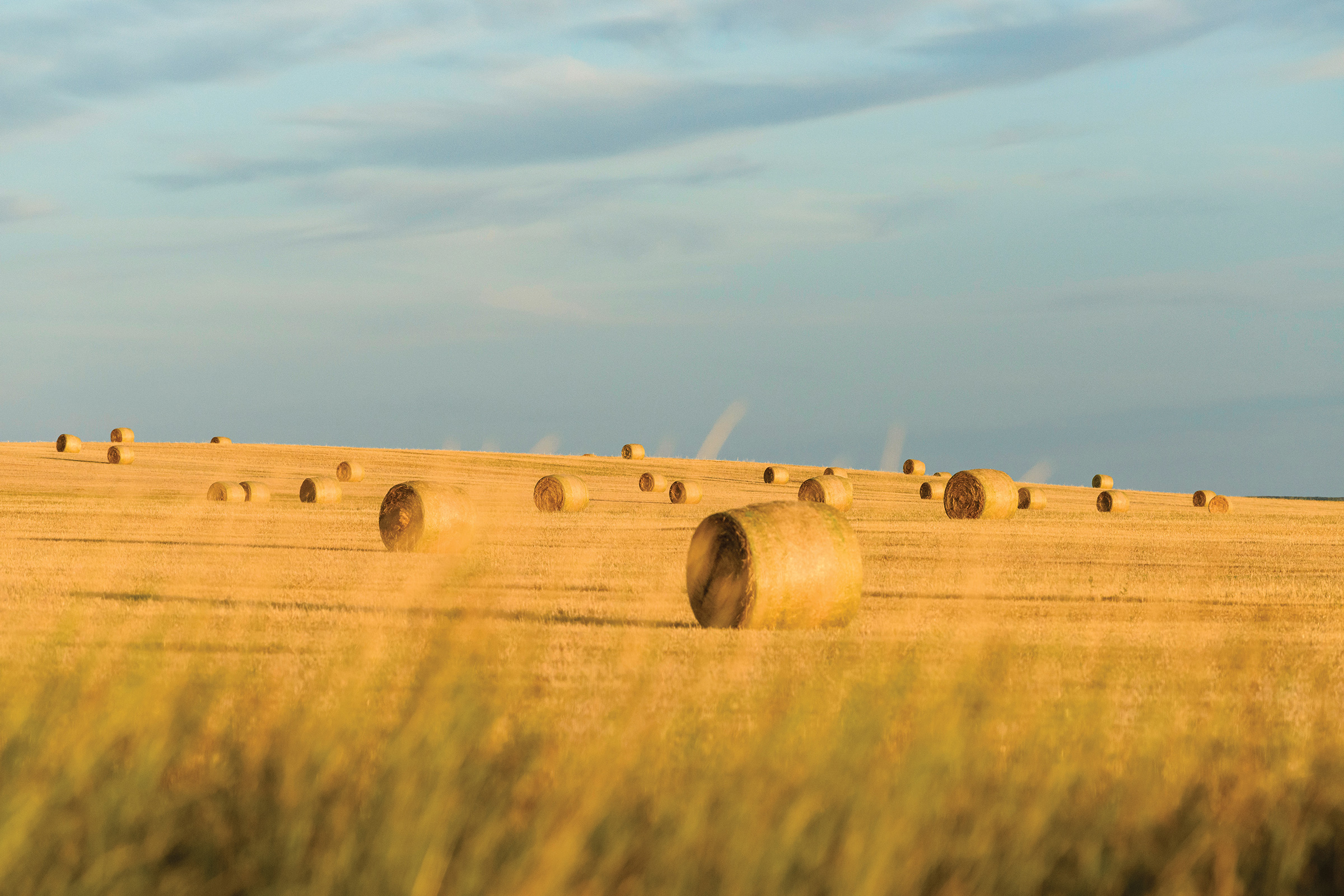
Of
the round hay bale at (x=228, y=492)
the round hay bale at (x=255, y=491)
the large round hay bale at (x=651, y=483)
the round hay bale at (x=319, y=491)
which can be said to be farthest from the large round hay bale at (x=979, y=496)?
the round hay bale at (x=228, y=492)

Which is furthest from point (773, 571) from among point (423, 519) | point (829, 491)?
point (829, 491)

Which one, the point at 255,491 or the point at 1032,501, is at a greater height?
the point at 1032,501

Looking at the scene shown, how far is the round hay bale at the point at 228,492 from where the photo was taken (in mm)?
38500

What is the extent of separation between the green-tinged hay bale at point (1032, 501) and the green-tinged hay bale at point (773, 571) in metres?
31.9

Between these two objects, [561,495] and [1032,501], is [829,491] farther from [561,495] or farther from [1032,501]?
[1032,501]

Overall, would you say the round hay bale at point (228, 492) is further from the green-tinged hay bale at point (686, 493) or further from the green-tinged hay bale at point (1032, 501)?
the green-tinged hay bale at point (1032, 501)

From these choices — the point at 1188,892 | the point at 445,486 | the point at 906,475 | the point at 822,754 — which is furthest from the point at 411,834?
the point at 906,475

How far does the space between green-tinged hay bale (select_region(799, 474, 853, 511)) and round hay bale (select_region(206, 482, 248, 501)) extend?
15.5m

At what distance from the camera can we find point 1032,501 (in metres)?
46.4

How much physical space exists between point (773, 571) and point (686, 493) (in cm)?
2957

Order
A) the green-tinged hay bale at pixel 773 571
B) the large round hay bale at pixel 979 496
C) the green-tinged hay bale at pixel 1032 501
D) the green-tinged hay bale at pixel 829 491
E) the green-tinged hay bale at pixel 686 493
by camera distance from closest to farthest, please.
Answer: the green-tinged hay bale at pixel 773 571, the large round hay bale at pixel 979 496, the green-tinged hay bale at pixel 829 491, the green-tinged hay bale at pixel 686 493, the green-tinged hay bale at pixel 1032 501

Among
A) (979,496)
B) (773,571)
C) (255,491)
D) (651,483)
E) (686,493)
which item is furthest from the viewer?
(651,483)

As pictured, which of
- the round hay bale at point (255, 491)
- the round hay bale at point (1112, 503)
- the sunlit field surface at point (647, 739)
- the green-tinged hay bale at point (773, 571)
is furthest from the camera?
the round hay bale at point (1112, 503)

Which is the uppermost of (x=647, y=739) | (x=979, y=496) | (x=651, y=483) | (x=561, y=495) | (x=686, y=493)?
(x=651, y=483)
